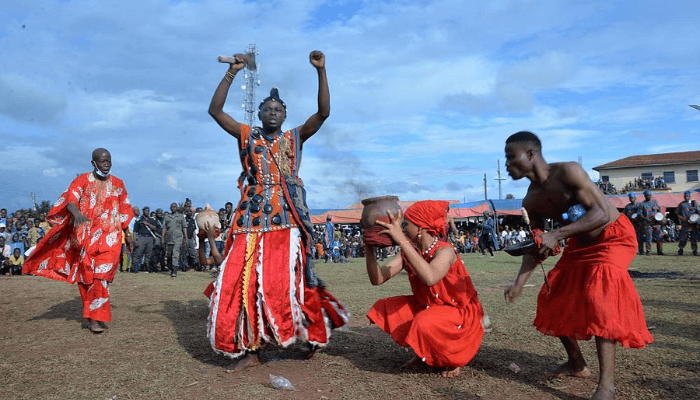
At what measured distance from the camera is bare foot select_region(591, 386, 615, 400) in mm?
3303

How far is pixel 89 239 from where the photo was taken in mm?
6473

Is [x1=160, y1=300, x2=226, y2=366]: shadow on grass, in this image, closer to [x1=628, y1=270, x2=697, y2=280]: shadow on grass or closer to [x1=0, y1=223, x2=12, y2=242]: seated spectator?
[x1=628, y1=270, x2=697, y2=280]: shadow on grass

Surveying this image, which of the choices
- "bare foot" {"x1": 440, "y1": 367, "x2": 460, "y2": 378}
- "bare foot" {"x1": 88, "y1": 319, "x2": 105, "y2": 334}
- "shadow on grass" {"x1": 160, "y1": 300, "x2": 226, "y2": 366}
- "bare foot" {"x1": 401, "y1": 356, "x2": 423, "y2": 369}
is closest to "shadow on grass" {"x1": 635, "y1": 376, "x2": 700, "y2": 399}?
"bare foot" {"x1": 440, "y1": 367, "x2": 460, "y2": 378}

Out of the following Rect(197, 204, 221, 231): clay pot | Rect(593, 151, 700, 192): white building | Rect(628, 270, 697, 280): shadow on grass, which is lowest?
Rect(628, 270, 697, 280): shadow on grass

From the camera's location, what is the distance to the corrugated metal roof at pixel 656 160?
5791 cm

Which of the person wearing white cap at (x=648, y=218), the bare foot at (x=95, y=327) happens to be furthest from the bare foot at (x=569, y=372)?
the person wearing white cap at (x=648, y=218)

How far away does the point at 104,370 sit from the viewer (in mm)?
4379

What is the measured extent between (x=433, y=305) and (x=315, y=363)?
1171 mm

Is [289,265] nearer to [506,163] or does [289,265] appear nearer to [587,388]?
[506,163]

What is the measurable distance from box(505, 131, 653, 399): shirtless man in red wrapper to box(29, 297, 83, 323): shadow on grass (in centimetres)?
594

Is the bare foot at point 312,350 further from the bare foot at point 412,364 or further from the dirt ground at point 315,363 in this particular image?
the bare foot at point 412,364

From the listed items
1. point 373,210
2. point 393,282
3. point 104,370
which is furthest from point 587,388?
point 393,282

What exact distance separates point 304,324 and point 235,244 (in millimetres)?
913

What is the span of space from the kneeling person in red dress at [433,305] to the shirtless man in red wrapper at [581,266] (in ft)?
1.45
